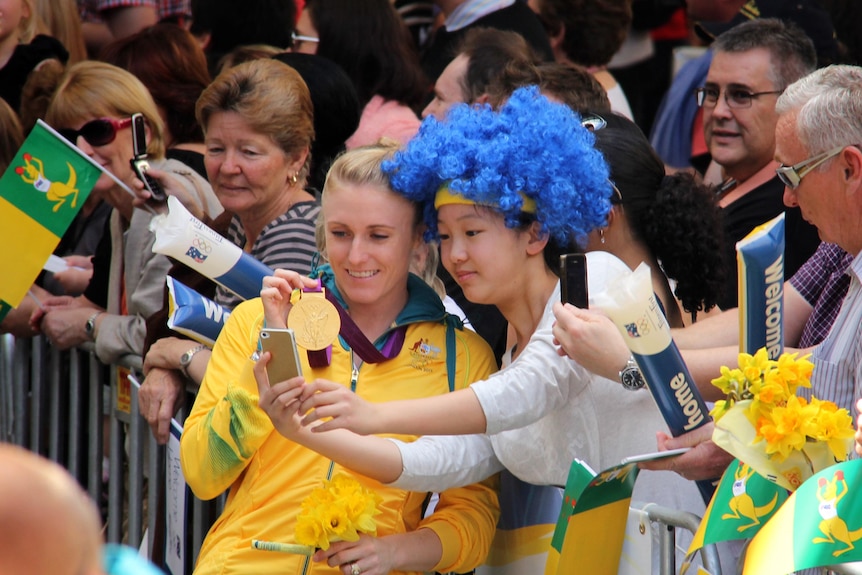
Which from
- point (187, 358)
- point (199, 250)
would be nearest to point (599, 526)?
point (199, 250)

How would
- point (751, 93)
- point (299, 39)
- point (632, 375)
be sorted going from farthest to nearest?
1. point (299, 39)
2. point (751, 93)
3. point (632, 375)

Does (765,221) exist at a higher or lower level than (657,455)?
lower

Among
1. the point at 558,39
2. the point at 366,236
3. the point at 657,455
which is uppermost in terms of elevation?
the point at 366,236

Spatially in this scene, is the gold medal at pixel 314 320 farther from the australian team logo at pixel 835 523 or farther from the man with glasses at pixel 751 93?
the man with glasses at pixel 751 93

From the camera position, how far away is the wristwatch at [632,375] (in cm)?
278

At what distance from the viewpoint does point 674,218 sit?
3.41 m

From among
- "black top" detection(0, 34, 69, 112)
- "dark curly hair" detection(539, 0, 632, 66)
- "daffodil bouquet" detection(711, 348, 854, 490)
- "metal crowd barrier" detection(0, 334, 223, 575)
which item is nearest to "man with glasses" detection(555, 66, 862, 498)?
"daffodil bouquet" detection(711, 348, 854, 490)

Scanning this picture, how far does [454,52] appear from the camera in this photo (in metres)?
5.70

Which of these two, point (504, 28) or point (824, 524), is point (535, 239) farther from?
point (504, 28)

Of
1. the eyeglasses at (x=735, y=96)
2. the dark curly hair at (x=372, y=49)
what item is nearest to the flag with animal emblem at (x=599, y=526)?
the eyeglasses at (x=735, y=96)

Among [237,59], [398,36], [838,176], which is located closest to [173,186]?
[237,59]

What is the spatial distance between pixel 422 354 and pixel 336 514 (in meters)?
0.57

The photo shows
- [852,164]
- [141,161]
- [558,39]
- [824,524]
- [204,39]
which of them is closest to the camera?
[824,524]

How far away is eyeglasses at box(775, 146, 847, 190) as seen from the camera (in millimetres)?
2898
